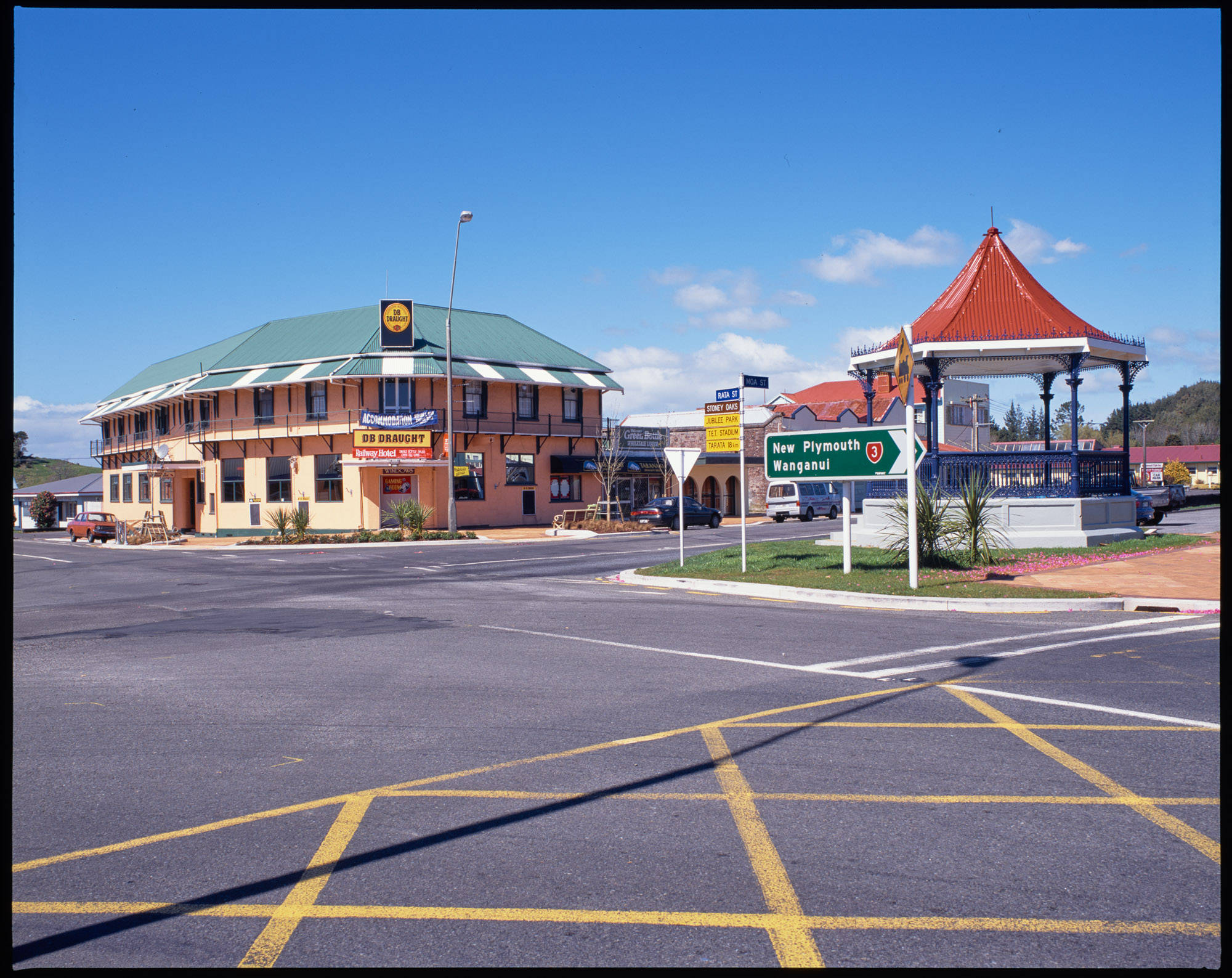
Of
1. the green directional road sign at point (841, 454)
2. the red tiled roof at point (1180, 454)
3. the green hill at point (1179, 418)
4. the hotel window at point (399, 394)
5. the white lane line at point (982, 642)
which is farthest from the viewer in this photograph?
the green hill at point (1179, 418)

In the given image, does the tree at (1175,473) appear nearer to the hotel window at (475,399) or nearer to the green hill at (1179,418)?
the green hill at (1179,418)

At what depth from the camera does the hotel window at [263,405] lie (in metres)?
46.2

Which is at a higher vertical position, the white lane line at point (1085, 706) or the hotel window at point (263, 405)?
the hotel window at point (263, 405)

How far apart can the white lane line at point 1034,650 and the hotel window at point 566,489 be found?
38.5 metres

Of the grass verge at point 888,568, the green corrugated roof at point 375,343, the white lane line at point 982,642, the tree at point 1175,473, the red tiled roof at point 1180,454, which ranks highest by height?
the green corrugated roof at point 375,343

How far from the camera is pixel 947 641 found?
11086 mm

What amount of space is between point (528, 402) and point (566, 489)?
16.4 ft

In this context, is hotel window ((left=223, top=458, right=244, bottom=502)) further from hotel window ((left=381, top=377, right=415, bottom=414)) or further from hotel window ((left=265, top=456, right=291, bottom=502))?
hotel window ((left=381, top=377, right=415, bottom=414))

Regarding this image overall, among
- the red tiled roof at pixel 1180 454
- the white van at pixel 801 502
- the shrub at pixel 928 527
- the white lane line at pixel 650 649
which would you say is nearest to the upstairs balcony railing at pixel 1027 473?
the shrub at pixel 928 527

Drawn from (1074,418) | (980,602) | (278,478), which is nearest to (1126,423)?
(1074,418)

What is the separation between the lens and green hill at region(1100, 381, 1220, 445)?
139m

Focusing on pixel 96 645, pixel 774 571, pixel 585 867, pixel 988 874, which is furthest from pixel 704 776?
pixel 774 571

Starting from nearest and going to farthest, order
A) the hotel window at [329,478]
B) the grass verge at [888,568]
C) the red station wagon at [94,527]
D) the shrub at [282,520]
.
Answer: the grass verge at [888,568], the shrub at [282,520], the hotel window at [329,478], the red station wagon at [94,527]

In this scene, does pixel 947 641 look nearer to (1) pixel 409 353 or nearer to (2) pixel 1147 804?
(2) pixel 1147 804
